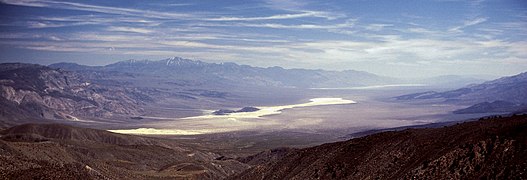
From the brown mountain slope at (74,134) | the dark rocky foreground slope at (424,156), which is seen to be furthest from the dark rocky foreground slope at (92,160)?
the dark rocky foreground slope at (424,156)

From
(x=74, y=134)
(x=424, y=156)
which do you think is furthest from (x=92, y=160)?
(x=74, y=134)

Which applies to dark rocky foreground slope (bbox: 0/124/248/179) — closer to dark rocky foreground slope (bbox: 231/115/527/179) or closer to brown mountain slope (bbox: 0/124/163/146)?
brown mountain slope (bbox: 0/124/163/146)

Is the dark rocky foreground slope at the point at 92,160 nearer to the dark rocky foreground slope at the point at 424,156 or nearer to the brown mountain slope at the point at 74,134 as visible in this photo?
the brown mountain slope at the point at 74,134

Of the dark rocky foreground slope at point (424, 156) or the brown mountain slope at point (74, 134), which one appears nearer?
the dark rocky foreground slope at point (424, 156)

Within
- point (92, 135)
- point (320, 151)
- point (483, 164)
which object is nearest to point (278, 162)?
point (320, 151)

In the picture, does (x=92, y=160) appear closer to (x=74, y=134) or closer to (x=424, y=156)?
(x=424, y=156)

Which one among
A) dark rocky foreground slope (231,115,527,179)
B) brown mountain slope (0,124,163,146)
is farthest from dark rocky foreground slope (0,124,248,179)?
dark rocky foreground slope (231,115,527,179)
